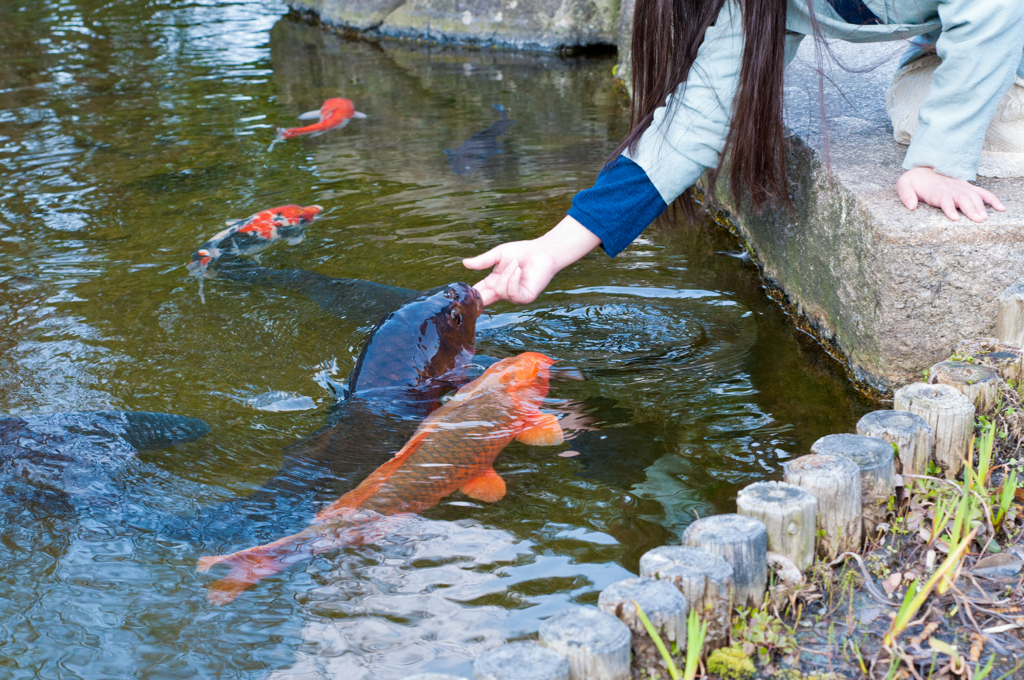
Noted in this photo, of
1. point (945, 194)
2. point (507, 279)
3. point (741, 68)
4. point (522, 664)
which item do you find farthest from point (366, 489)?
point (945, 194)

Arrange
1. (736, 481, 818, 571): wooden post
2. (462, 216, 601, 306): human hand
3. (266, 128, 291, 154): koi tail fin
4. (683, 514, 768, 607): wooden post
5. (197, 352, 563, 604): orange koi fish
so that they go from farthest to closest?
(266, 128, 291, 154): koi tail fin, (462, 216, 601, 306): human hand, (197, 352, 563, 604): orange koi fish, (736, 481, 818, 571): wooden post, (683, 514, 768, 607): wooden post

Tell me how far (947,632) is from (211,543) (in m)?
2.08

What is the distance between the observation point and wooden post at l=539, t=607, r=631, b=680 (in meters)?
1.76

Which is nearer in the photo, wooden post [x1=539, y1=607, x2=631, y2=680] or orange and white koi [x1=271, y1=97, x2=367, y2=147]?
wooden post [x1=539, y1=607, x2=631, y2=680]

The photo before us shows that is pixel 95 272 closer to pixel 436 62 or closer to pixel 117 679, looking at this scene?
pixel 117 679

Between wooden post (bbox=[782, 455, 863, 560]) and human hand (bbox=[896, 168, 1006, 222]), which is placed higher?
human hand (bbox=[896, 168, 1006, 222])

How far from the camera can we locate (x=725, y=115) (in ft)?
9.61

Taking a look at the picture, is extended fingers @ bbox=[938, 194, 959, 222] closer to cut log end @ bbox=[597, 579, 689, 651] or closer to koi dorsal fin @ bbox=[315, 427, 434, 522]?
cut log end @ bbox=[597, 579, 689, 651]

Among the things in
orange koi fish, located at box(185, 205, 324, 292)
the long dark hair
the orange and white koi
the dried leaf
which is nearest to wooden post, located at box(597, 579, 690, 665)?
the dried leaf

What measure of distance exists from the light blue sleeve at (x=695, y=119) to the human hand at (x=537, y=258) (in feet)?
1.05

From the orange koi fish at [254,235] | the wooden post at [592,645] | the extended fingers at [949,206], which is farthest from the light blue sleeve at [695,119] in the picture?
the orange koi fish at [254,235]

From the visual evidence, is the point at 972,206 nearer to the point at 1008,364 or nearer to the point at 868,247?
the point at 868,247

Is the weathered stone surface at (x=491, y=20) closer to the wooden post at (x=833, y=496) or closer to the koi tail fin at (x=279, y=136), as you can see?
Result: the koi tail fin at (x=279, y=136)

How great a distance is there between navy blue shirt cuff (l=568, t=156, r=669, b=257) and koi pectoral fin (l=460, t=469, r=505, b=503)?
0.85 metres
